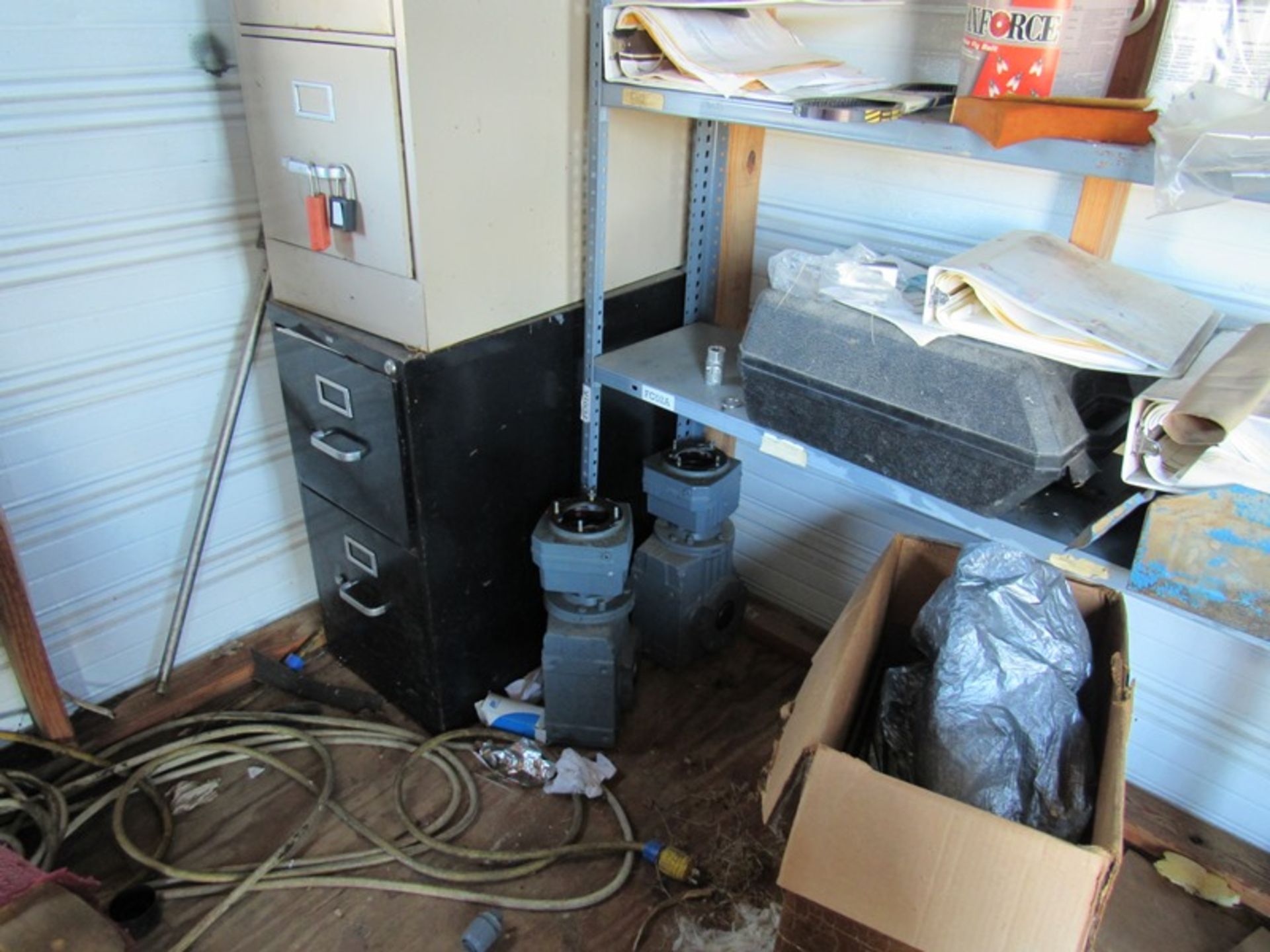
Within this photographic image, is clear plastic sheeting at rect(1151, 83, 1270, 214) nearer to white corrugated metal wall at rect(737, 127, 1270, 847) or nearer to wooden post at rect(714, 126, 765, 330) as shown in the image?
white corrugated metal wall at rect(737, 127, 1270, 847)

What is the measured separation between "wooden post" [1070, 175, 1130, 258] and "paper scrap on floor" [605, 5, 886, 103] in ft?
1.17

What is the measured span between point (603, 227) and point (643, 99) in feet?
0.81

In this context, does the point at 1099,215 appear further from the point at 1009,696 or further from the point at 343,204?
the point at 343,204

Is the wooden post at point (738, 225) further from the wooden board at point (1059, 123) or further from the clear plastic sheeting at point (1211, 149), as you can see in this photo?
the clear plastic sheeting at point (1211, 149)

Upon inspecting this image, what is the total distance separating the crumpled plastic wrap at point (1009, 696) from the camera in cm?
112

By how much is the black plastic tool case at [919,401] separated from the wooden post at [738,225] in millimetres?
543

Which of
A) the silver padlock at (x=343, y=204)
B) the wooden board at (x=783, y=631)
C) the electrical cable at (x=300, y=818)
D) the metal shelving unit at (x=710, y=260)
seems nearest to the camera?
the metal shelving unit at (x=710, y=260)

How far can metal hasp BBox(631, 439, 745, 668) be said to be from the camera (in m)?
1.70

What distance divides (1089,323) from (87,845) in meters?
1.74

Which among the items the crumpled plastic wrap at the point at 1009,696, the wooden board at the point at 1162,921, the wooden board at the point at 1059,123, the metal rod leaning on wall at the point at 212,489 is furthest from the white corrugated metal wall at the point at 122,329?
the wooden board at the point at 1162,921

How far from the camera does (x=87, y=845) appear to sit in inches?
59.2

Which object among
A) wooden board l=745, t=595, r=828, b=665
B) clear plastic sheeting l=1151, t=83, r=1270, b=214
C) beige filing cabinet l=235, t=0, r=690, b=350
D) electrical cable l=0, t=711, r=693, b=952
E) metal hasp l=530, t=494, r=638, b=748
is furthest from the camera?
wooden board l=745, t=595, r=828, b=665

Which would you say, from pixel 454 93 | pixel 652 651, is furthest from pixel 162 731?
pixel 454 93

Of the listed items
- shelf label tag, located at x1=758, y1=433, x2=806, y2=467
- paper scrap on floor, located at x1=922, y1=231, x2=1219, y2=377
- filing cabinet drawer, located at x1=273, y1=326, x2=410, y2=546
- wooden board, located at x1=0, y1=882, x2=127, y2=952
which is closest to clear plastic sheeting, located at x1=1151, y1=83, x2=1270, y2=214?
paper scrap on floor, located at x1=922, y1=231, x2=1219, y2=377
